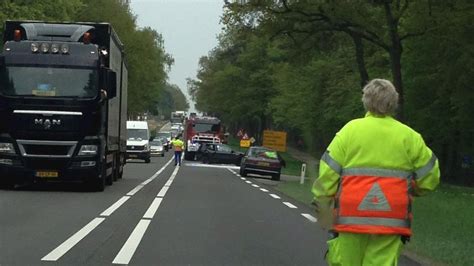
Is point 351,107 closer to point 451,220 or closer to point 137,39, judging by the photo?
point 451,220

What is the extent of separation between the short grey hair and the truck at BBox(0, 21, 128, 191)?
14090 millimetres

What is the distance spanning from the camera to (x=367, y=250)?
4750 millimetres

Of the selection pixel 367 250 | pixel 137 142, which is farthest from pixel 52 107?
pixel 137 142

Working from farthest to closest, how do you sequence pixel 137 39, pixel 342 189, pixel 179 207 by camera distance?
pixel 137 39 → pixel 179 207 → pixel 342 189

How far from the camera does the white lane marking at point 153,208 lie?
1421cm

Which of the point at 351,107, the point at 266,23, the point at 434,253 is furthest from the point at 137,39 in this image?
the point at 434,253

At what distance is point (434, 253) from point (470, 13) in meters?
16.8

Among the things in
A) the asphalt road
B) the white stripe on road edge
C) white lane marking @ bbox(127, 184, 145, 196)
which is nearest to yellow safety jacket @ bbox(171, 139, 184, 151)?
white lane marking @ bbox(127, 184, 145, 196)

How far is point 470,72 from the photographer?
28.8m

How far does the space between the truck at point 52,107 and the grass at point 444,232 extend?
5678 millimetres

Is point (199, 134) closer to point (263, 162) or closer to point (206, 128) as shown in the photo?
point (206, 128)

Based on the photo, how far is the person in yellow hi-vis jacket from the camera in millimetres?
4691

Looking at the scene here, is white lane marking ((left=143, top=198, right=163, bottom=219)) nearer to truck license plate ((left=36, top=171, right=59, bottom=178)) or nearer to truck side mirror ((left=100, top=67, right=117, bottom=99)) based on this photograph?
truck license plate ((left=36, top=171, right=59, bottom=178))

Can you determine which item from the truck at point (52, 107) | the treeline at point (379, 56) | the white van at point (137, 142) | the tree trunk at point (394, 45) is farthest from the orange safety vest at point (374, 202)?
the white van at point (137, 142)
